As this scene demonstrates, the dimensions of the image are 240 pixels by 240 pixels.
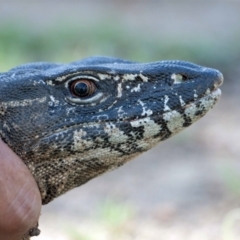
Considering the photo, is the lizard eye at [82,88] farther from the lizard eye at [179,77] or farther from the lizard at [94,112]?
the lizard eye at [179,77]

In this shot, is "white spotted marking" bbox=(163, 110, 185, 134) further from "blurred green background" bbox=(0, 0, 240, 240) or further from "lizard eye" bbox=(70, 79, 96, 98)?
"blurred green background" bbox=(0, 0, 240, 240)

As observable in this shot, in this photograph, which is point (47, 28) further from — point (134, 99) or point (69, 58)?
point (134, 99)

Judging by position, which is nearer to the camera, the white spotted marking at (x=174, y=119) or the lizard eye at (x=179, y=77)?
the white spotted marking at (x=174, y=119)

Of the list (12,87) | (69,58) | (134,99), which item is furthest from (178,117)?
(69,58)

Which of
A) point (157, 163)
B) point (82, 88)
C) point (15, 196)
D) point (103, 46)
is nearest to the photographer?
point (15, 196)

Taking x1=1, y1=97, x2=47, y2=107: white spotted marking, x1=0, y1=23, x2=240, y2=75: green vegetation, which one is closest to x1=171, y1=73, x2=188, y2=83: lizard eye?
x1=1, y1=97, x2=47, y2=107: white spotted marking

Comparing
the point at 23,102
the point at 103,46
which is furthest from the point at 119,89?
the point at 103,46

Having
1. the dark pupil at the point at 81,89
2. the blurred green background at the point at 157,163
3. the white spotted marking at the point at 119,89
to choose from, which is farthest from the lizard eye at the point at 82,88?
the blurred green background at the point at 157,163

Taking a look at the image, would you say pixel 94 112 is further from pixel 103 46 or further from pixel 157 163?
pixel 103 46
